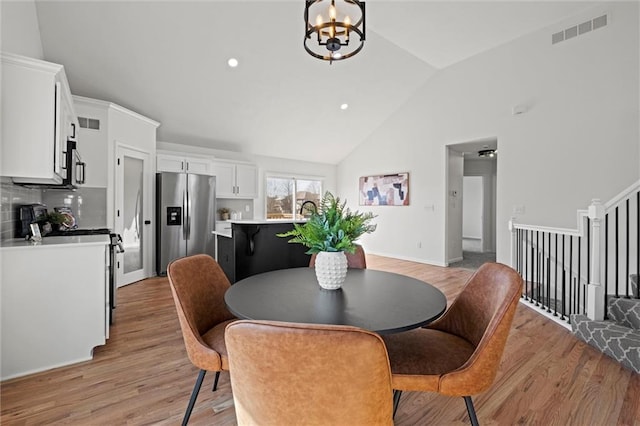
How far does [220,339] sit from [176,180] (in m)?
4.12

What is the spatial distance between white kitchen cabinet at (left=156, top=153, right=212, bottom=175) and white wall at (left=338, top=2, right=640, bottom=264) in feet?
13.6

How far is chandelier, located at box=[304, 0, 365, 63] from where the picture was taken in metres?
2.19

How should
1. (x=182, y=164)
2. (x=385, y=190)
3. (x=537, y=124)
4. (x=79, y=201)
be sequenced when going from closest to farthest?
(x=79, y=201)
(x=537, y=124)
(x=182, y=164)
(x=385, y=190)

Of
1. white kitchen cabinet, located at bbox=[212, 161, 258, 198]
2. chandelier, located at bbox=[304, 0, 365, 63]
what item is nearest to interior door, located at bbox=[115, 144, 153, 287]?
white kitchen cabinet, located at bbox=[212, 161, 258, 198]

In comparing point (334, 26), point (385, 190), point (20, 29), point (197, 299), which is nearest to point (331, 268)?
point (197, 299)

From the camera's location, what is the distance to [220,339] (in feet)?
4.98

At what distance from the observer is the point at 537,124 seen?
458cm

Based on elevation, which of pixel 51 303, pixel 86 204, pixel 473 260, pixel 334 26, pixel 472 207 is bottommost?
pixel 473 260

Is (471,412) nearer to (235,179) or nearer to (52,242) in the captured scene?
(52,242)

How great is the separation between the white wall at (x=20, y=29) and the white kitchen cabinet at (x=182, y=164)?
6.32ft

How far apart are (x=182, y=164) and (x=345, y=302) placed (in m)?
4.90

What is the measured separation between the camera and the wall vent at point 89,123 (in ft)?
13.2

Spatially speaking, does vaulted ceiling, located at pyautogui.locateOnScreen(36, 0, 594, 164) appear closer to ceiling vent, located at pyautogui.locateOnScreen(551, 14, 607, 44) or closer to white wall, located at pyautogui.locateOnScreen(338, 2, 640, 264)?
ceiling vent, located at pyautogui.locateOnScreen(551, 14, 607, 44)

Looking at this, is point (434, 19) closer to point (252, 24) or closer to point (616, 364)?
point (252, 24)
